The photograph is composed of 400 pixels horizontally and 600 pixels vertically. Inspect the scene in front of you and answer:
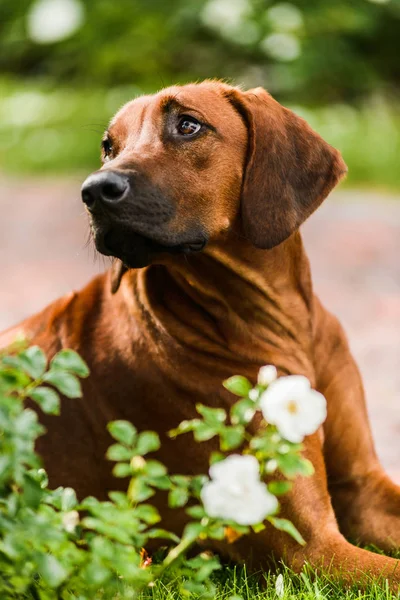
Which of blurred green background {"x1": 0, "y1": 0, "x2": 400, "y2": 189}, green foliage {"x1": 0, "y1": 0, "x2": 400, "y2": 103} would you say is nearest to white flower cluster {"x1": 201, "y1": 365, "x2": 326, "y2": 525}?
blurred green background {"x1": 0, "y1": 0, "x2": 400, "y2": 189}

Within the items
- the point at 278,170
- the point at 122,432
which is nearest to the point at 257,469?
the point at 122,432

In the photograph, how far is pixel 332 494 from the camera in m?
3.80

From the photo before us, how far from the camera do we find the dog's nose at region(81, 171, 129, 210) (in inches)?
119

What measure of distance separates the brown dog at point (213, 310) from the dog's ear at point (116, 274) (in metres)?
0.01

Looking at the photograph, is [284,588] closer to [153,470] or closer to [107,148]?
[153,470]

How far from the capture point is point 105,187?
9.98 feet

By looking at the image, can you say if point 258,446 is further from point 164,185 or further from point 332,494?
point 332,494

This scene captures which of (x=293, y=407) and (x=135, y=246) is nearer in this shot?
(x=293, y=407)

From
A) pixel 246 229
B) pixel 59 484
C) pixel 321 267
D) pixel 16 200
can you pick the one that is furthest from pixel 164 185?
pixel 16 200

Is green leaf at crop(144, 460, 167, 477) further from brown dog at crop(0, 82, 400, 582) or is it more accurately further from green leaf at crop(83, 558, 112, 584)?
brown dog at crop(0, 82, 400, 582)

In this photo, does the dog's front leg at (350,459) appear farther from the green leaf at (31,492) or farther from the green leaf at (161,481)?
the green leaf at (31,492)

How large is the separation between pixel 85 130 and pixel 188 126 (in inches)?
363

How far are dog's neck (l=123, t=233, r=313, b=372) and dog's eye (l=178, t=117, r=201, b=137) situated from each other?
0.37 meters

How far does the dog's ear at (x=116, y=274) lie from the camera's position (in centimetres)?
360
